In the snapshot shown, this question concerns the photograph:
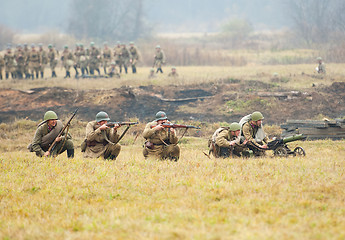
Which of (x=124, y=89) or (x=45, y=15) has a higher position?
(x=45, y=15)

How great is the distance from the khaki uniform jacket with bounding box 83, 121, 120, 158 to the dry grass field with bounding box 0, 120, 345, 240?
54 cm

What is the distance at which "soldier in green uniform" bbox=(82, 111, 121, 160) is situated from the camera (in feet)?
35.8

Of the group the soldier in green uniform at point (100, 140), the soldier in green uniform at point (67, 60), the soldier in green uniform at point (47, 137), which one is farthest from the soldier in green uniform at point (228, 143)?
the soldier in green uniform at point (67, 60)

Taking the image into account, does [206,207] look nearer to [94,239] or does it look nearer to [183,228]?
[183,228]

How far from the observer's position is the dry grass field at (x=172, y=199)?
619 cm

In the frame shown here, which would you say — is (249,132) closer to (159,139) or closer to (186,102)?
(159,139)

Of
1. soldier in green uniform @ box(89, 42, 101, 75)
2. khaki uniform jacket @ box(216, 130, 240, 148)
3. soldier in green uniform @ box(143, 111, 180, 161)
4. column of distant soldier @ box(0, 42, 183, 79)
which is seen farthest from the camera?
soldier in green uniform @ box(89, 42, 101, 75)

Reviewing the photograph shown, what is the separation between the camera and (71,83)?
2631 centimetres

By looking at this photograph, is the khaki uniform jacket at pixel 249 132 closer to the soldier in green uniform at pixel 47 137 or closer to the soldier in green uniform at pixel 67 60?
the soldier in green uniform at pixel 47 137

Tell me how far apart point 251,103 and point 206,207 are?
15.3 metres

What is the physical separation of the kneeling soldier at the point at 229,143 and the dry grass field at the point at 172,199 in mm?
711

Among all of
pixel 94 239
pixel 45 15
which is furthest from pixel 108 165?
pixel 45 15

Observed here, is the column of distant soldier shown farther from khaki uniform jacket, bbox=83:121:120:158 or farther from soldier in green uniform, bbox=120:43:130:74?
khaki uniform jacket, bbox=83:121:120:158

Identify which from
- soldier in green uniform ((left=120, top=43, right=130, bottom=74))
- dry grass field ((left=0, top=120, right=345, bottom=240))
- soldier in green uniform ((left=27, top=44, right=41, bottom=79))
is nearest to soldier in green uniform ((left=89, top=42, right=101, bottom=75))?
soldier in green uniform ((left=120, top=43, right=130, bottom=74))
